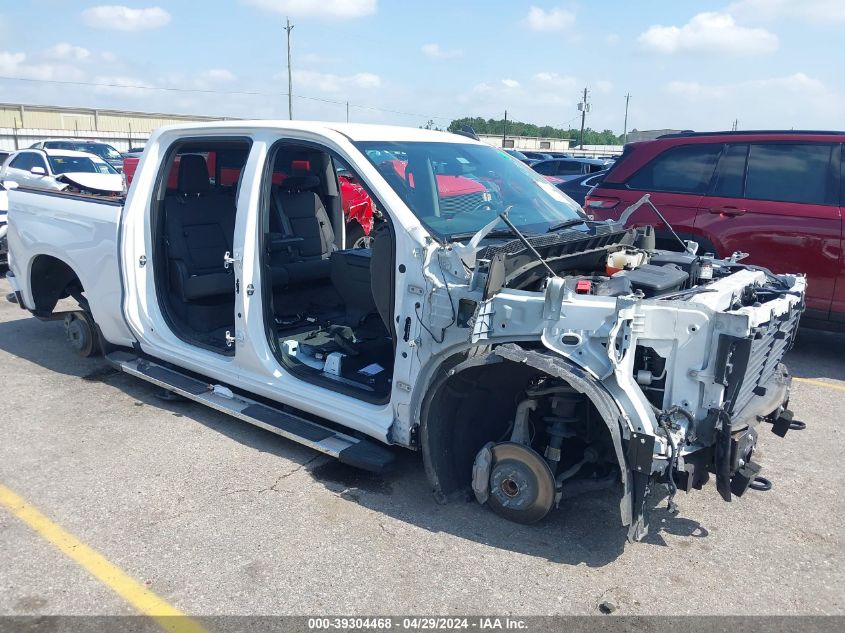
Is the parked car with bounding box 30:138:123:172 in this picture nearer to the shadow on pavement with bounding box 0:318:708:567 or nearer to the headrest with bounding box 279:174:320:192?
the headrest with bounding box 279:174:320:192

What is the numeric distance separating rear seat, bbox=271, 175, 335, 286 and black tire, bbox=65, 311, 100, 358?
5.73ft

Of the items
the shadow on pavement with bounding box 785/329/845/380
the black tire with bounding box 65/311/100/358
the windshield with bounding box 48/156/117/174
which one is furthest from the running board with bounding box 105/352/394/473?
the windshield with bounding box 48/156/117/174

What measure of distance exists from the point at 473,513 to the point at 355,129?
2299 mm

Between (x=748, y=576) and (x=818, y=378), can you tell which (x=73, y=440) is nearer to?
(x=748, y=576)

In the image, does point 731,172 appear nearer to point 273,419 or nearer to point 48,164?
point 273,419

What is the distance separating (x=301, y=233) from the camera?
227 inches

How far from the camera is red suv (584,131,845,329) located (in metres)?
5.96

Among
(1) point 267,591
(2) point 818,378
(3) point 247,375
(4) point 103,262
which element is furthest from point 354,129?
(2) point 818,378

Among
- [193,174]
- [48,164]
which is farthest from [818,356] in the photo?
[48,164]

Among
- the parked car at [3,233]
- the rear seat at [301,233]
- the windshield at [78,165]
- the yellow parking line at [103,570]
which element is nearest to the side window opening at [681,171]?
the rear seat at [301,233]

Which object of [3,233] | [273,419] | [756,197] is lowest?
[273,419]

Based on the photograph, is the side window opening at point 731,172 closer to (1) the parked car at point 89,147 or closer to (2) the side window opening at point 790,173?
(2) the side window opening at point 790,173

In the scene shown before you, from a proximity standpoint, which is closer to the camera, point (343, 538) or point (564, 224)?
point (343, 538)

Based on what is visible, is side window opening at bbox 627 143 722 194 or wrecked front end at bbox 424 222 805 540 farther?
side window opening at bbox 627 143 722 194
